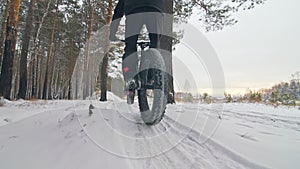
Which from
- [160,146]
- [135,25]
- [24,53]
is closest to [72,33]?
[24,53]

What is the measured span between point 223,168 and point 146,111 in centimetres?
109

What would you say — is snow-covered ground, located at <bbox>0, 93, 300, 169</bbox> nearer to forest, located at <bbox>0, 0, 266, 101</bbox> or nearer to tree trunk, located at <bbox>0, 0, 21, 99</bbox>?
forest, located at <bbox>0, 0, 266, 101</bbox>

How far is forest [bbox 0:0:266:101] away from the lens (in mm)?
6832

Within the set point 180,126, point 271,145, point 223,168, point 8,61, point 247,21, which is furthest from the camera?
point 8,61

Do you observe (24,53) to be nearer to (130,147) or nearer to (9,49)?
(9,49)

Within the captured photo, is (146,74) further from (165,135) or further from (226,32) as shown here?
(226,32)

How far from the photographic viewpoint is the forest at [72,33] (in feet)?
22.4

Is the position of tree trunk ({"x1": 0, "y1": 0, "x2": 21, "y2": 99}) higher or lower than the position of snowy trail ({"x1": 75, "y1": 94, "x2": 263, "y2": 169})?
higher

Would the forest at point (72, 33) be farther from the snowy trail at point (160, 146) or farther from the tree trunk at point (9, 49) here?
the snowy trail at point (160, 146)

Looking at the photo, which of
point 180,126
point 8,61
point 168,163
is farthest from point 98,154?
point 8,61

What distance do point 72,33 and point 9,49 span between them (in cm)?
1157

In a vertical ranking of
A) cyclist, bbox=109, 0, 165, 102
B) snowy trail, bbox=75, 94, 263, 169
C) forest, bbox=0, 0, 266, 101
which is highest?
forest, bbox=0, 0, 266, 101

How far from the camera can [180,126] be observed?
2.36 meters

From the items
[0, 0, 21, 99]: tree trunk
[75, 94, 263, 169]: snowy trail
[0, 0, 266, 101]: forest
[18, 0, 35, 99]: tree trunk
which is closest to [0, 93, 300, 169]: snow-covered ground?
[75, 94, 263, 169]: snowy trail
